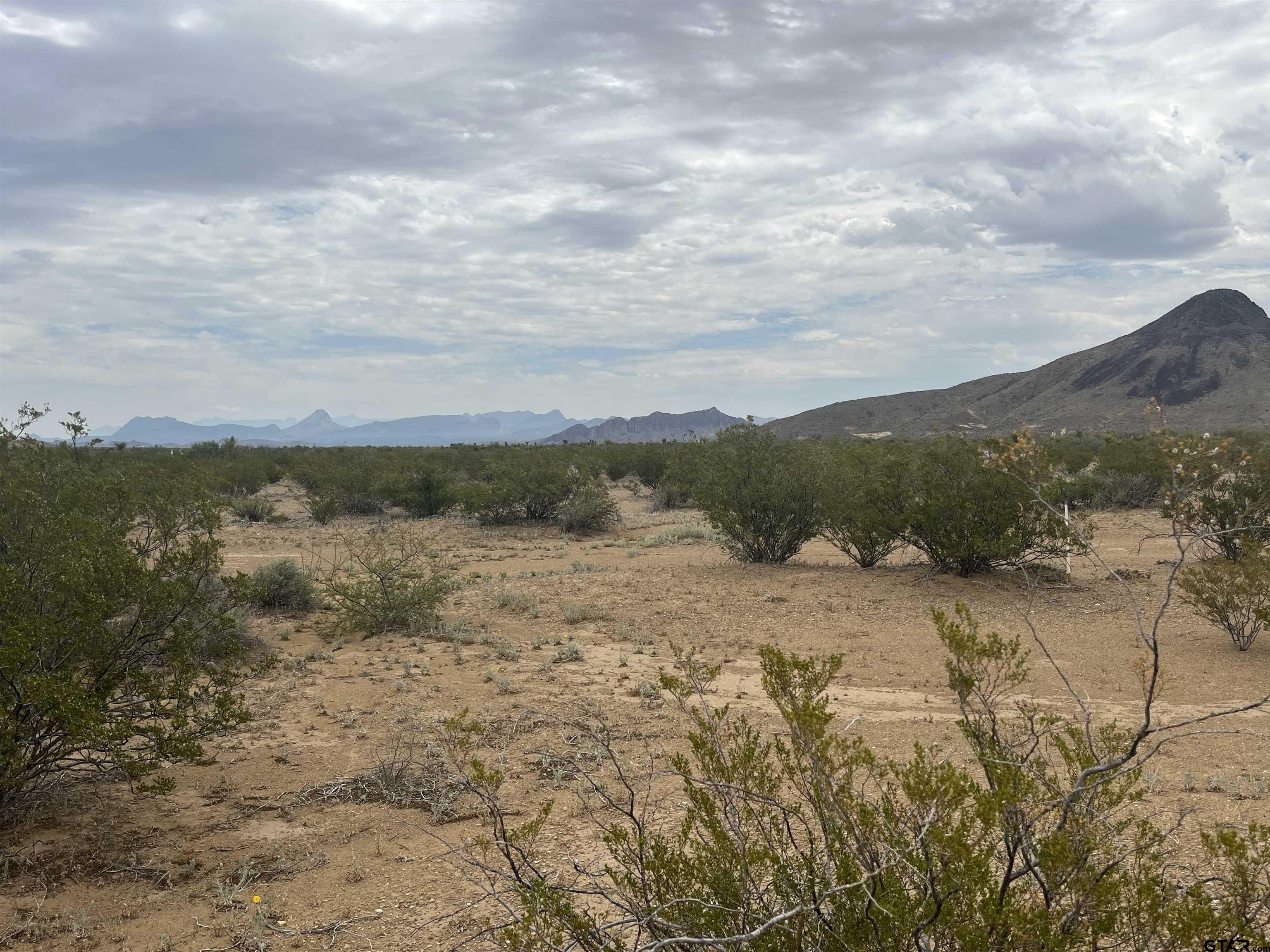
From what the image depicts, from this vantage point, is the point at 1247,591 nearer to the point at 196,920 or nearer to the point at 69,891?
the point at 196,920

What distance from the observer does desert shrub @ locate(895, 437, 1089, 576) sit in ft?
46.5

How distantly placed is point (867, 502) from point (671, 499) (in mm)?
17188

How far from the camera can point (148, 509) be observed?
22.0ft

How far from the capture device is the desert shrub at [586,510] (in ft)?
83.9

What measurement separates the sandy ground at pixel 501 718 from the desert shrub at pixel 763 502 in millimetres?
889

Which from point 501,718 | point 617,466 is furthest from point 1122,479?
point 501,718

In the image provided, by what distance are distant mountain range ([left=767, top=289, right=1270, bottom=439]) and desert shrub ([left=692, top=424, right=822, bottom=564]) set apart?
217ft

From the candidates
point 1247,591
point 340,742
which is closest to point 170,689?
point 340,742

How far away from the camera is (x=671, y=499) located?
1304 inches

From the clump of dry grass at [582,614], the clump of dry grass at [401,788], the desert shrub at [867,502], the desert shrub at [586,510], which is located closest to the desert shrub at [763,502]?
the desert shrub at [867,502]

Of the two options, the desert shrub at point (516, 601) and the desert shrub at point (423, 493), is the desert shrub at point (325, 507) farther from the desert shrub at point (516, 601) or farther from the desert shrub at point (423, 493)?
the desert shrub at point (516, 601)

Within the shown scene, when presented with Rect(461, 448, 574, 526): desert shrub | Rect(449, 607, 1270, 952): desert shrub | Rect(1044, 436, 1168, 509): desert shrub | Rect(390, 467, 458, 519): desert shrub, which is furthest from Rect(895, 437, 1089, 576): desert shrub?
Rect(390, 467, 458, 519): desert shrub

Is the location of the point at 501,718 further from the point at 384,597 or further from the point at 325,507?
the point at 325,507

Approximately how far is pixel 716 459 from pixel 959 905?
17544 millimetres
